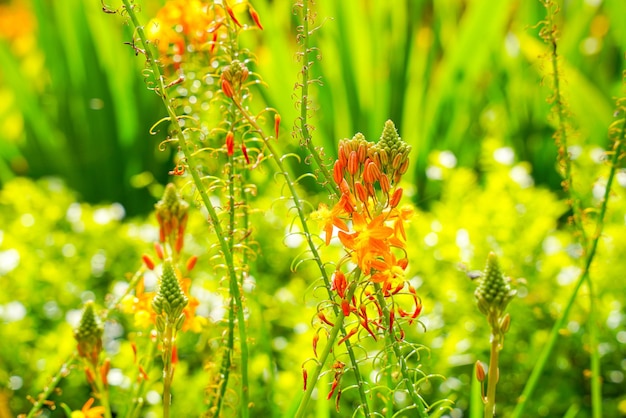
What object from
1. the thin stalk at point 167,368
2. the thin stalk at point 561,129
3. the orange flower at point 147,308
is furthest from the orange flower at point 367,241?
the thin stalk at point 561,129

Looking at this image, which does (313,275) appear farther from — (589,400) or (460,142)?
(460,142)

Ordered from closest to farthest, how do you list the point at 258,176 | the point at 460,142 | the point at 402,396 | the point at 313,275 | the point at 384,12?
1. the point at 402,396
2. the point at 313,275
3. the point at 258,176
4. the point at 460,142
5. the point at 384,12

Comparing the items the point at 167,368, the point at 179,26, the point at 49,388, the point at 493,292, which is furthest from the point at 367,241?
the point at 179,26

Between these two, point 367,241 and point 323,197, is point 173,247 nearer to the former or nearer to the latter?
point 367,241

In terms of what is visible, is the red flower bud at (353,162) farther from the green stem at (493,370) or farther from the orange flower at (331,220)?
the green stem at (493,370)

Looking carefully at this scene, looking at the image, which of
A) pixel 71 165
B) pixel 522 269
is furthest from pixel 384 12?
pixel 522 269

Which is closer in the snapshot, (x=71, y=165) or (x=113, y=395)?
(x=113, y=395)

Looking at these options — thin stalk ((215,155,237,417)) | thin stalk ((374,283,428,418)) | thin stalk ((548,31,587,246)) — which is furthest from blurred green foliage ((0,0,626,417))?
thin stalk ((374,283,428,418))
